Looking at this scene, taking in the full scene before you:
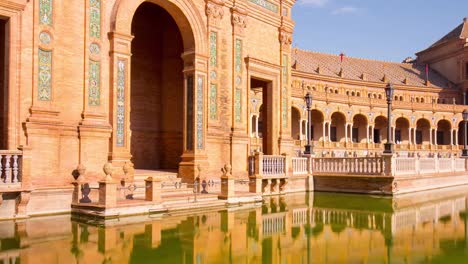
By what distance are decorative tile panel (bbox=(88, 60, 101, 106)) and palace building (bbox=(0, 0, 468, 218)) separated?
0.09 feet

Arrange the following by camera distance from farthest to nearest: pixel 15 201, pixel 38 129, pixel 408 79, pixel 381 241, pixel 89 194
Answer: pixel 408 79 < pixel 89 194 < pixel 38 129 < pixel 15 201 < pixel 381 241

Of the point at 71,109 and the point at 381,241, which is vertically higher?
the point at 71,109

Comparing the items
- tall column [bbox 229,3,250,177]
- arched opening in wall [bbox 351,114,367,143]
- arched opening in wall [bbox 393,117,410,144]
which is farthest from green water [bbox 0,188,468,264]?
arched opening in wall [bbox 393,117,410,144]

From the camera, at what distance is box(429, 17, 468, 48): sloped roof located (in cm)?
Answer: 6539

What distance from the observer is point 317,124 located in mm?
50562

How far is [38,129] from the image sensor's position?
12008mm

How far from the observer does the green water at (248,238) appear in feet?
25.8

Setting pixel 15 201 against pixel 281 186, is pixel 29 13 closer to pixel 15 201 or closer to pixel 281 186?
pixel 15 201

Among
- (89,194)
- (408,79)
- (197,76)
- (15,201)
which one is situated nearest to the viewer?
(15,201)

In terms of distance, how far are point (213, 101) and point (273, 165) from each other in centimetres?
379

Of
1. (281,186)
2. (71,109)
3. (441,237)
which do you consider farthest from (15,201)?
(281,186)

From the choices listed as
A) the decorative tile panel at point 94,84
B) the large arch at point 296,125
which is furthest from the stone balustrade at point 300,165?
the large arch at point 296,125

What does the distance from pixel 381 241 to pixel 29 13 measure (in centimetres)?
1005

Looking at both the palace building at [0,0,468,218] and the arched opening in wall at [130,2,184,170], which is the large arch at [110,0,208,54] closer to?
the palace building at [0,0,468,218]
